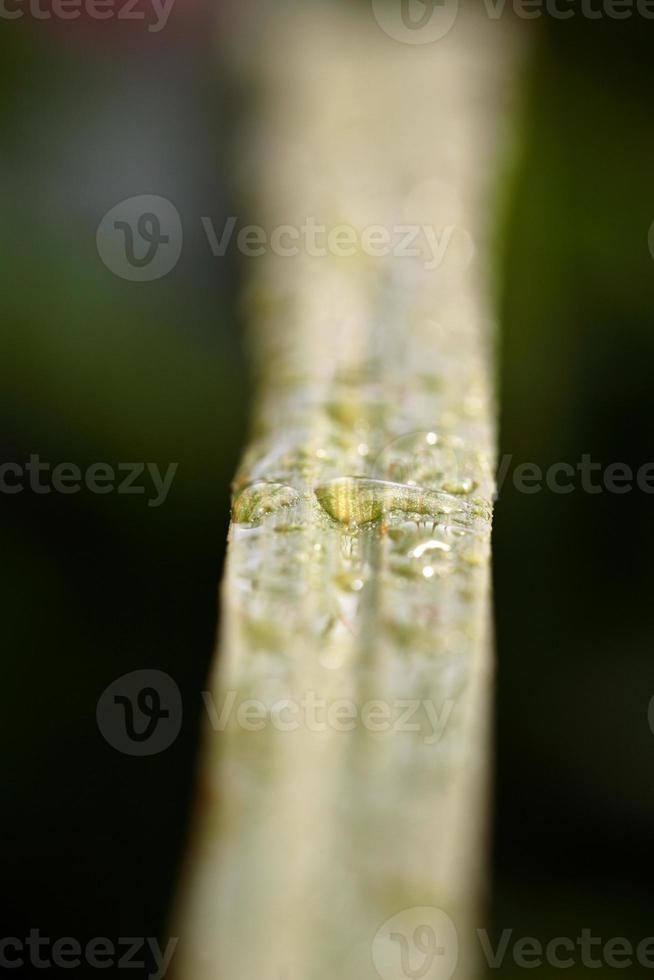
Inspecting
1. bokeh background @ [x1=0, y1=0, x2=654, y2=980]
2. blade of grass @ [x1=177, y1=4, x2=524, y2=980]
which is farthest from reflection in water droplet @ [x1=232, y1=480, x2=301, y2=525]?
bokeh background @ [x1=0, y1=0, x2=654, y2=980]

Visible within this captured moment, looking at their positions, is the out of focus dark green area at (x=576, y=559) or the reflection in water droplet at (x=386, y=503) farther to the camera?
the out of focus dark green area at (x=576, y=559)

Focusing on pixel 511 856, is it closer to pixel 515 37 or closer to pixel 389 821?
pixel 389 821

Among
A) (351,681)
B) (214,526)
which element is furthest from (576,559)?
(351,681)

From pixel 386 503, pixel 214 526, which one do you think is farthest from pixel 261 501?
pixel 214 526

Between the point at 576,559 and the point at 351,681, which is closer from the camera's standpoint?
the point at 351,681

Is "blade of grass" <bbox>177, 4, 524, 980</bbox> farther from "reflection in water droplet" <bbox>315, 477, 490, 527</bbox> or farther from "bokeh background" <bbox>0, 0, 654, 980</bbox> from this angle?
"bokeh background" <bbox>0, 0, 654, 980</bbox>

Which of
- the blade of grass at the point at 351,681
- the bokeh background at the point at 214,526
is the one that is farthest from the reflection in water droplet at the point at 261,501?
the bokeh background at the point at 214,526

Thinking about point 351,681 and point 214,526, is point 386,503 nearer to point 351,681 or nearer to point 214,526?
point 351,681

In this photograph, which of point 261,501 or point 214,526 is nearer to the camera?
point 261,501

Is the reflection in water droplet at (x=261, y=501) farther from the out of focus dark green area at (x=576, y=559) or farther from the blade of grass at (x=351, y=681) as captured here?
the out of focus dark green area at (x=576, y=559)

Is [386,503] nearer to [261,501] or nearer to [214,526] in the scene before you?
[261,501]
